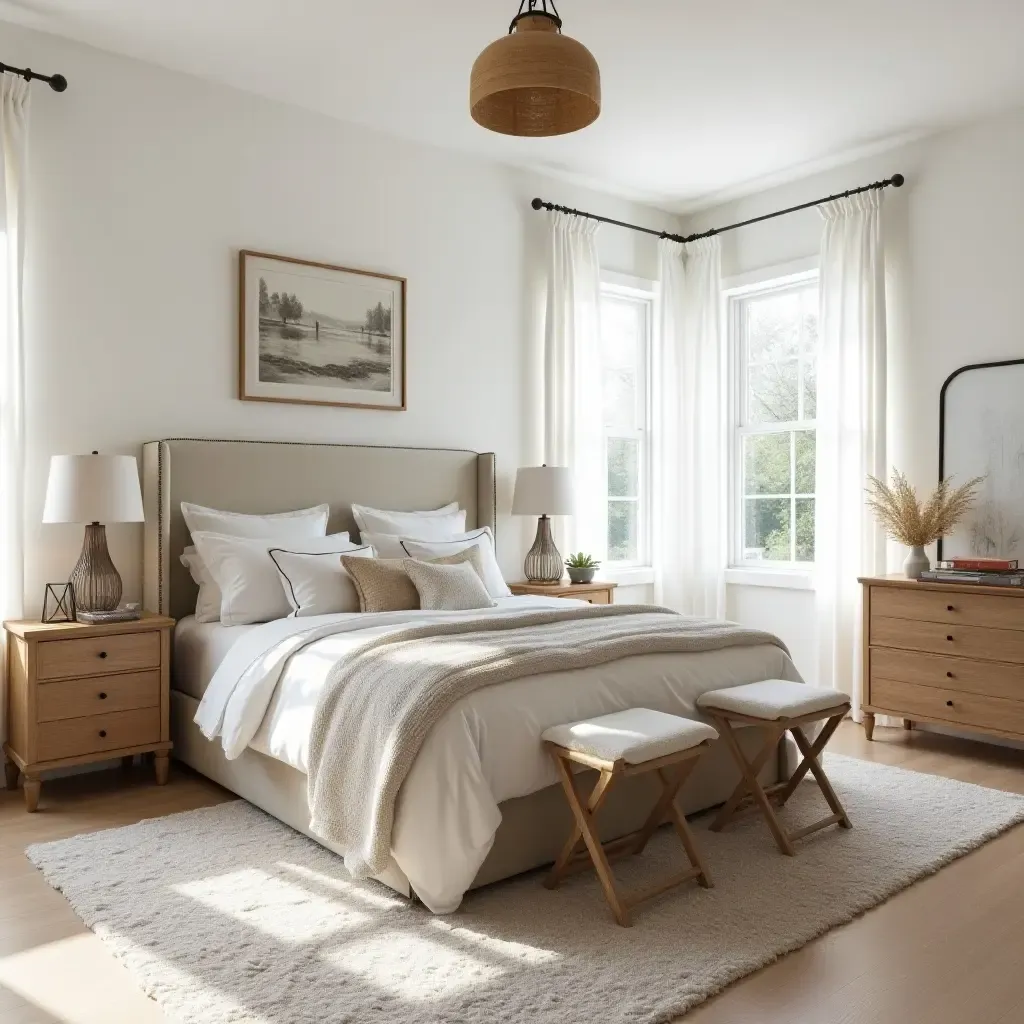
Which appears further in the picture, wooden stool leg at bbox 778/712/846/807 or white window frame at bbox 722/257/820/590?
white window frame at bbox 722/257/820/590

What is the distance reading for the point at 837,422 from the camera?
17.0ft

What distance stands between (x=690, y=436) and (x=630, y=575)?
0.98 m

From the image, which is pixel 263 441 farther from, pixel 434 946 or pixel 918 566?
pixel 918 566

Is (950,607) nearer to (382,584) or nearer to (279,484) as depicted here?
(382,584)

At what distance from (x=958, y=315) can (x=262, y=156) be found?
3.51m

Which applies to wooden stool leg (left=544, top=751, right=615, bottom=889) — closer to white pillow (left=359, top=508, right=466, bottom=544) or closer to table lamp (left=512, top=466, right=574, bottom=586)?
white pillow (left=359, top=508, right=466, bottom=544)

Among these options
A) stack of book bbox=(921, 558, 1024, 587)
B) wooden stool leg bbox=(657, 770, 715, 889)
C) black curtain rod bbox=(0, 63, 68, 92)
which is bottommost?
wooden stool leg bbox=(657, 770, 715, 889)

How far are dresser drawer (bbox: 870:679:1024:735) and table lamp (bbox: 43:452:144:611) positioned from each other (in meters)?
3.46

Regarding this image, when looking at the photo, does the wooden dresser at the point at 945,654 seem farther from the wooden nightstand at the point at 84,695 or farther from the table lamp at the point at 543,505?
the wooden nightstand at the point at 84,695

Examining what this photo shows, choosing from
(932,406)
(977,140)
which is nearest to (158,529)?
(932,406)

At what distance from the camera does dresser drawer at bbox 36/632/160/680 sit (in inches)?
136

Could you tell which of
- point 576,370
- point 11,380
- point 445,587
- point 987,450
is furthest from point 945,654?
point 11,380

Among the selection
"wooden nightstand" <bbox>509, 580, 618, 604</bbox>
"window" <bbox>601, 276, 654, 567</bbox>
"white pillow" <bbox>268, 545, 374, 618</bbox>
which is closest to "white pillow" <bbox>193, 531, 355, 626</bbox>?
"white pillow" <bbox>268, 545, 374, 618</bbox>

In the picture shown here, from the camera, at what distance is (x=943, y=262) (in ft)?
15.8
